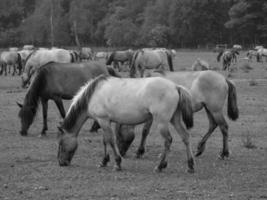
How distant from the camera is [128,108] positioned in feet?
32.2

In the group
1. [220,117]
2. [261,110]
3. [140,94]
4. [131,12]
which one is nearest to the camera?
[140,94]

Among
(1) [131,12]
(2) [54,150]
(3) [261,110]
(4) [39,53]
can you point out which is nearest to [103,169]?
(2) [54,150]

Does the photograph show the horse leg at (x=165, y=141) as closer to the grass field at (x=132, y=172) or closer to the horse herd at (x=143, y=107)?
the horse herd at (x=143, y=107)

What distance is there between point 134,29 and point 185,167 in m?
80.1

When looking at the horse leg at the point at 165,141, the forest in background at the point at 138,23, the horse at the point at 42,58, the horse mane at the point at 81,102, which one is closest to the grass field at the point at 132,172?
the horse leg at the point at 165,141

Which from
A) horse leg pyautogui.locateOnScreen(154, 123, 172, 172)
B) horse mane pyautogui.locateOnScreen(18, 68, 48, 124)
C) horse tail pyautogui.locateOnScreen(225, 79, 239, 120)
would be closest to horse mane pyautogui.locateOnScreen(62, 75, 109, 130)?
horse leg pyautogui.locateOnScreen(154, 123, 172, 172)

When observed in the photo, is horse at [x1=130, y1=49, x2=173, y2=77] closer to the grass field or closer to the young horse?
the grass field

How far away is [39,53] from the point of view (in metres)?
26.1

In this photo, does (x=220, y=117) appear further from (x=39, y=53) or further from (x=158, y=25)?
(x=158, y=25)

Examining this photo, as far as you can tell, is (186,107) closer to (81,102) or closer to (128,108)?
(128,108)

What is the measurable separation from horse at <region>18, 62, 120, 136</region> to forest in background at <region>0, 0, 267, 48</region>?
2690 inches

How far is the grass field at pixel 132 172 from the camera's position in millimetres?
8344

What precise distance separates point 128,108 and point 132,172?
0.95m

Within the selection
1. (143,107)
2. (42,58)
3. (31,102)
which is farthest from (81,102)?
(42,58)
